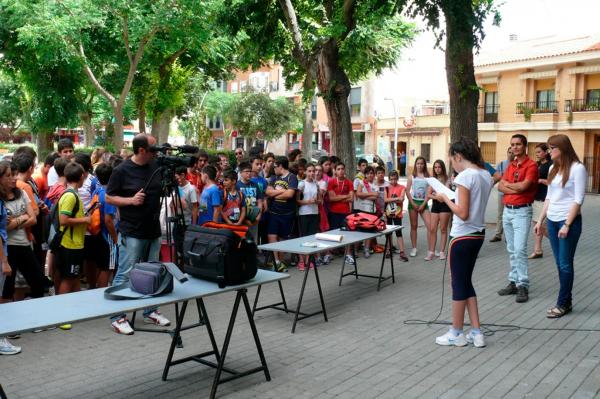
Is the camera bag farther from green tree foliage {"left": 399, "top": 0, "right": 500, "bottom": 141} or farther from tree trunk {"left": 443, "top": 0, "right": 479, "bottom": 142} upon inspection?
tree trunk {"left": 443, "top": 0, "right": 479, "bottom": 142}

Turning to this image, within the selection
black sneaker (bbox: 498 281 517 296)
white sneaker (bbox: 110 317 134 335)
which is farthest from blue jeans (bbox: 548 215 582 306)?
white sneaker (bbox: 110 317 134 335)

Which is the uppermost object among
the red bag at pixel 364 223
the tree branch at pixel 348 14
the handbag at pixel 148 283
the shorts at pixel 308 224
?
the tree branch at pixel 348 14

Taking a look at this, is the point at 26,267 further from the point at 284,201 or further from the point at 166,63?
the point at 166,63

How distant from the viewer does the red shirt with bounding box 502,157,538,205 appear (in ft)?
24.4

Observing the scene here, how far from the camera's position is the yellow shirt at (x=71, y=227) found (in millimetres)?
6258

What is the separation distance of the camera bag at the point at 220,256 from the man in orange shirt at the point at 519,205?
13.3ft

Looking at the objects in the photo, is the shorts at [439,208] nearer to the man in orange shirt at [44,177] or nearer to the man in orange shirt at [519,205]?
the man in orange shirt at [519,205]

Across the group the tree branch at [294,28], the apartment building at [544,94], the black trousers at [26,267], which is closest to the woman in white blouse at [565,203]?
the black trousers at [26,267]

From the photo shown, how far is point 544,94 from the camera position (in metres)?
36.7

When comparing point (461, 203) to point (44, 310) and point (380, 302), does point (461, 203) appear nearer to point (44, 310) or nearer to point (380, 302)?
point (380, 302)

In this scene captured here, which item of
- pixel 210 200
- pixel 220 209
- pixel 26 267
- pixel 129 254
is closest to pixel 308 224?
pixel 220 209

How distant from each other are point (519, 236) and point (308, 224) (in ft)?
11.6

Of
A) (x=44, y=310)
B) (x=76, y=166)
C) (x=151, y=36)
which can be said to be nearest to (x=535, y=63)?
(x=151, y=36)

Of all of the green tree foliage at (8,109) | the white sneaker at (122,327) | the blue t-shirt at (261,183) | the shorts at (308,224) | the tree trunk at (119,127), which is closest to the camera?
the white sneaker at (122,327)
